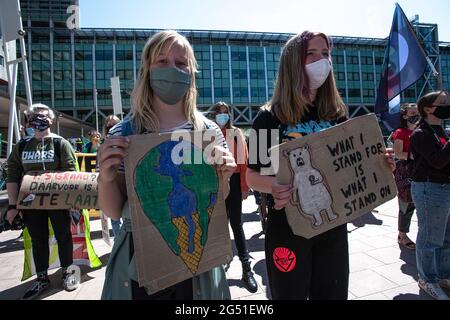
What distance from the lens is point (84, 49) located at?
43969 mm

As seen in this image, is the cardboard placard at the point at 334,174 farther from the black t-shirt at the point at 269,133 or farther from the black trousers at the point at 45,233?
the black trousers at the point at 45,233

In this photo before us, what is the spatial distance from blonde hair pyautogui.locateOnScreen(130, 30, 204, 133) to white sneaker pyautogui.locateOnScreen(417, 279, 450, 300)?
2736mm

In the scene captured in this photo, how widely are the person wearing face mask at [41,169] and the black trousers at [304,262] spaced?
8.81ft

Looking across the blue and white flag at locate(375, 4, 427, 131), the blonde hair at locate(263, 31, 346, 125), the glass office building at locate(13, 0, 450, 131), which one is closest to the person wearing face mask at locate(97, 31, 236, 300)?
the blonde hair at locate(263, 31, 346, 125)

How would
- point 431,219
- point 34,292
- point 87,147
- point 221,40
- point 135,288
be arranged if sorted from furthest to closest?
point 221,40 → point 87,147 → point 34,292 → point 431,219 → point 135,288

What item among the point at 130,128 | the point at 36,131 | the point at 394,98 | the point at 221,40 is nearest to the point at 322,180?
the point at 130,128

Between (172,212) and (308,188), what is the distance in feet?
2.29

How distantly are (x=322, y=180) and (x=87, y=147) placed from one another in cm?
734

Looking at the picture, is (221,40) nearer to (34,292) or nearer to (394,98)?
(394,98)

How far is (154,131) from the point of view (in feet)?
4.63

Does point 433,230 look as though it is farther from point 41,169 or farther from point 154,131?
point 41,169

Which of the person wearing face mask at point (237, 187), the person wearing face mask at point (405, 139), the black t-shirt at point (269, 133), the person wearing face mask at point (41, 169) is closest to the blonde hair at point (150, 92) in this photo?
the black t-shirt at point (269, 133)

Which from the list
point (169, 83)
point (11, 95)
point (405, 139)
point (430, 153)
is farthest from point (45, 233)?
point (405, 139)
